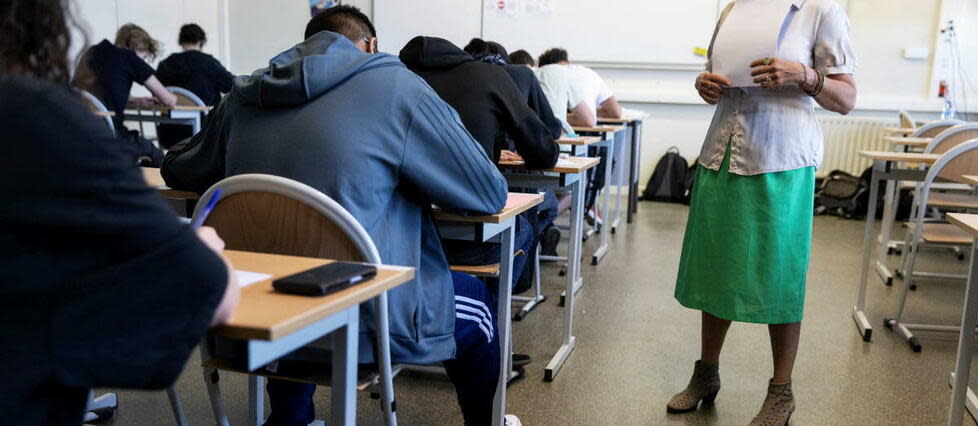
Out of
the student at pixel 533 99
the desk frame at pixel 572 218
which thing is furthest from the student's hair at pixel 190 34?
the desk frame at pixel 572 218

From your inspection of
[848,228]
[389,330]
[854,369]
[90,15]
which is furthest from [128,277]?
[90,15]

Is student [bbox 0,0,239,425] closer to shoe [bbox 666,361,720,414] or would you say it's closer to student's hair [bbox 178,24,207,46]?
shoe [bbox 666,361,720,414]

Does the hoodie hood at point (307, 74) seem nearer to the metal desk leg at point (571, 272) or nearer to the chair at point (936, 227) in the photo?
the metal desk leg at point (571, 272)

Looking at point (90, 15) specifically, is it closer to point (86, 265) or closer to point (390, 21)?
point (390, 21)

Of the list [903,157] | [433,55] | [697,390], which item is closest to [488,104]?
[433,55]

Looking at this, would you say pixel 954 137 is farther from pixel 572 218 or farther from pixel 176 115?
pixel 176 115

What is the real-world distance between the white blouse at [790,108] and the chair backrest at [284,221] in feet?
3.80

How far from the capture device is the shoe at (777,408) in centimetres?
217

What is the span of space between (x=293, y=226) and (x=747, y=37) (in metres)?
1.27

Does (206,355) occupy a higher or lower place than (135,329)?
lower

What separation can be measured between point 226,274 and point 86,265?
5.1 inches

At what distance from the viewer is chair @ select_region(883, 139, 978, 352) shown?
278cm

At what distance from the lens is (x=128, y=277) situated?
756 millimetres

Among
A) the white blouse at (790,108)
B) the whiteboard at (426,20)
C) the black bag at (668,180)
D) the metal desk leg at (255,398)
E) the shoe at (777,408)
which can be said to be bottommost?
the black bag at (668,180)
